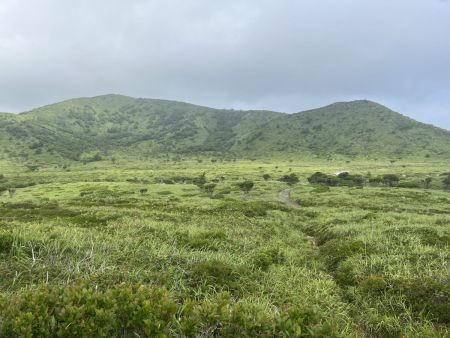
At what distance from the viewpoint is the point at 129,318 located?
628 cm

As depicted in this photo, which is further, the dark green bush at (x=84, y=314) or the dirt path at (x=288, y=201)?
the dirt path at (x=288, y=201)

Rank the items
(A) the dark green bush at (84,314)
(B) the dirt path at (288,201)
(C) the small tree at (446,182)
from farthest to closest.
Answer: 1. (C) the small tree at (446,182)
2. (B) the dirt path at (288,201)
3. (A) the dark green bush at (84,314)

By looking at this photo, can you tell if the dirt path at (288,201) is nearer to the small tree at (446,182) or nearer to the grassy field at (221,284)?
the grassy field at (221,284)

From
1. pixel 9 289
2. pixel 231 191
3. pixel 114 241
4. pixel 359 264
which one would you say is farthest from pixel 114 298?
pixel 231 191

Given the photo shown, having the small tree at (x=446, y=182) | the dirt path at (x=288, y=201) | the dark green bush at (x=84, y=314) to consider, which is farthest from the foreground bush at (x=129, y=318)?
the small tree at (x=446, y=182)

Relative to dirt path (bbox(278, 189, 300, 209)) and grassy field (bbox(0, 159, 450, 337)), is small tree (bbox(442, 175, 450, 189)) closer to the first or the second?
dirt path (bbox(278, 189, 300, 209))

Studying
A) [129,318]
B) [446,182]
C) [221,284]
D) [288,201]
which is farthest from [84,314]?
[446,182]

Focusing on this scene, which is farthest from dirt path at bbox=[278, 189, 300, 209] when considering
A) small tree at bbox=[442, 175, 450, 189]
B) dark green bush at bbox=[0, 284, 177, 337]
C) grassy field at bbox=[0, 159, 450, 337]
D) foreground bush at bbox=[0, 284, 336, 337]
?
dark green bush at bbox=[0, 284, 177, 337]

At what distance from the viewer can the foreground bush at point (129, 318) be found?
18.7ft

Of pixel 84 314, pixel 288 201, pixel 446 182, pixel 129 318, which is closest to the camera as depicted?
pixel 84 314

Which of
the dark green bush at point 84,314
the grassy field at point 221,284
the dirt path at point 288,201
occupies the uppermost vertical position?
the dark green bush at point 84,314

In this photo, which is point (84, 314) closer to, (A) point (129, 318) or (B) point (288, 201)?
(A) point (129, 318)

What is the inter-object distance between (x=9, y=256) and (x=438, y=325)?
40.3ft

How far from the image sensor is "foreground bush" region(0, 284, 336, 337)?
569cm
